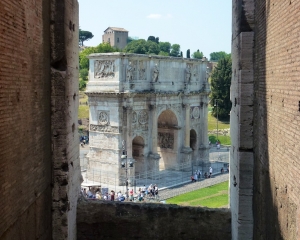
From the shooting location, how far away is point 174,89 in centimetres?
2731

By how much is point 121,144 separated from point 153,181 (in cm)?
306

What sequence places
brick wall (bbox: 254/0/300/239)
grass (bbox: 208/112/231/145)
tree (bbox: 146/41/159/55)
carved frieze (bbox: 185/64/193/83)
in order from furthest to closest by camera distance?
tree (bbox: 146/41/159/55) → grass (bbox: 208/112/231/145) → carved frieze (bbox: 185/64/193/83) → brick wall (bbox: 254/0/300/239)

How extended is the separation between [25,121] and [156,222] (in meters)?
3.28

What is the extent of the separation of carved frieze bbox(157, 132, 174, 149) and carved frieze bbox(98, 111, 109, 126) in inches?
228

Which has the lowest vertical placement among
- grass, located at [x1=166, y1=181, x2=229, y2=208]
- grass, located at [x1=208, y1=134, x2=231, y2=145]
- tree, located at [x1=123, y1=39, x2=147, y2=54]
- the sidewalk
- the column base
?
the sidewalk

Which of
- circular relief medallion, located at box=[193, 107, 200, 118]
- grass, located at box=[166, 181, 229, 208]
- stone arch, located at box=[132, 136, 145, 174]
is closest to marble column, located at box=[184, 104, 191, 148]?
circular relief medallion, located at box=[193, 107, 200, 118]

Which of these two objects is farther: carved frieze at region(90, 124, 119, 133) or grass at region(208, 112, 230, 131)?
grass at region(208, 112, 230, 131)

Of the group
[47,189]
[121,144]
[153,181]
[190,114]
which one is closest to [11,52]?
[47,189]

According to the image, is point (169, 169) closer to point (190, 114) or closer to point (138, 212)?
point (190, 114)

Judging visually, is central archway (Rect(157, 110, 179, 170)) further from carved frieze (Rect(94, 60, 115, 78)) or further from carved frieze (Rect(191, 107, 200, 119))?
carved frieze (Rect(94, 60, 115, 78))

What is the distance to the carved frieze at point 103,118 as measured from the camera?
955 inches

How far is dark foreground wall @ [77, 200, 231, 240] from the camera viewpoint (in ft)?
25.2

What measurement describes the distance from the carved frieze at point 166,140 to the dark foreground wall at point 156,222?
68.1 ft

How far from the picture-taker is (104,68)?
79.3 feet
